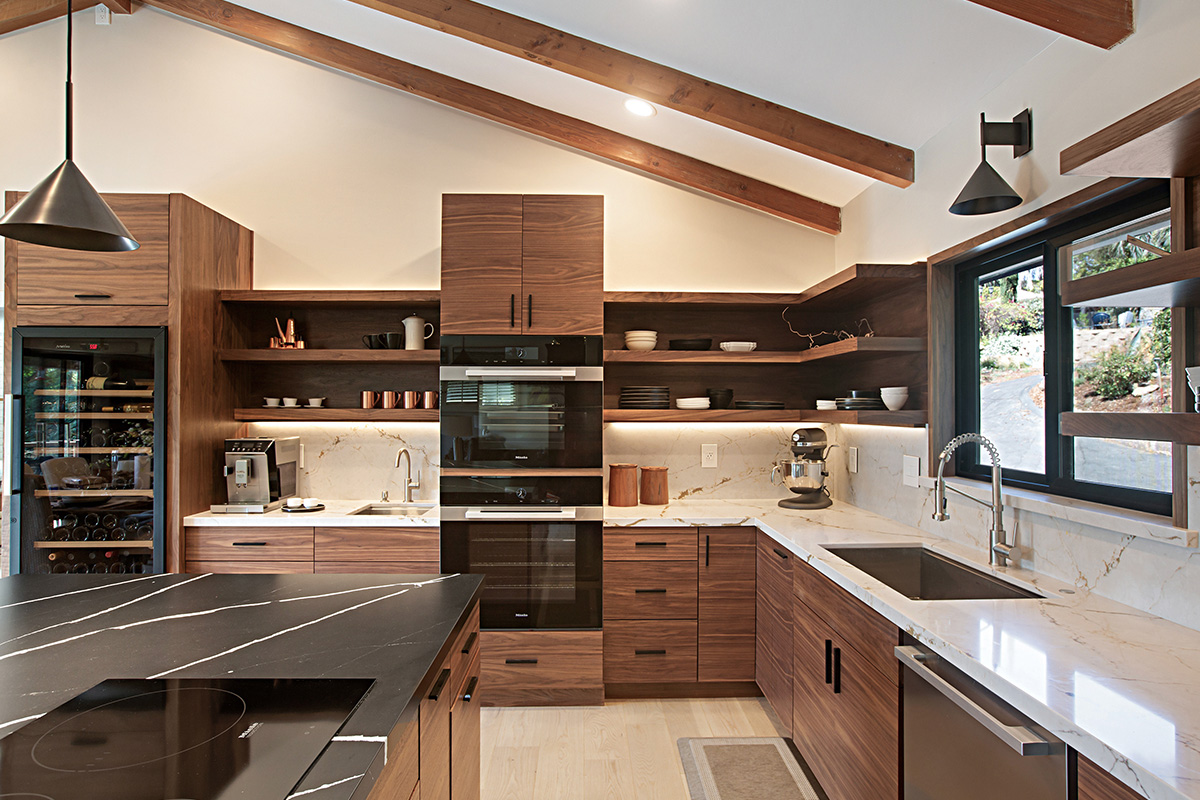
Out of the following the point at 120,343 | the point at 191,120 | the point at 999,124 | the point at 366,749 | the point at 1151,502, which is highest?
the point at 191,120

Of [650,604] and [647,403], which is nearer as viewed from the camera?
[650,604]

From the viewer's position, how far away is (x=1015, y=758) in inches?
49.1

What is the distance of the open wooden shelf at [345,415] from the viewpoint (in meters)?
3.58

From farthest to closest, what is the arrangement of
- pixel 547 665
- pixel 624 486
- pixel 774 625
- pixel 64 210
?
pixel 624 486 < pixel 547 665 < pixel 774 625 < pixel 64 210

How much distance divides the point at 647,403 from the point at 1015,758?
250 cm

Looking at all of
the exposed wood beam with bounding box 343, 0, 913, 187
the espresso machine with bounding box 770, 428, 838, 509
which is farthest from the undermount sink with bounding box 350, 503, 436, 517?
the exposed wood beam with bounding box 343, 0, 913, 187

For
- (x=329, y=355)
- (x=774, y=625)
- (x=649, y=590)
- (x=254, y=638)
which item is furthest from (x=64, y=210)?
(x=774, y=625)

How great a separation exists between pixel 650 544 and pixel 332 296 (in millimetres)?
2209

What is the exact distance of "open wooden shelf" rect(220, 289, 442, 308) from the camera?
356 centimetres

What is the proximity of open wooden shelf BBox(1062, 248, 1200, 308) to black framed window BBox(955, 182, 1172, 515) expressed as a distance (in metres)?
0.27

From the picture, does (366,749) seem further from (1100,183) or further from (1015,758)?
→ (1100,183)

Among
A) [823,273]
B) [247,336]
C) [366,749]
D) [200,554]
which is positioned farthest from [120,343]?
[823,273]

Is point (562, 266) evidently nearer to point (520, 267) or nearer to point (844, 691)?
point (520, 267)

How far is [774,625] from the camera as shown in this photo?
290 cm
